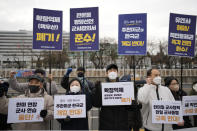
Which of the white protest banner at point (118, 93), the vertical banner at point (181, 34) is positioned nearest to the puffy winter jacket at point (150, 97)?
the white protest banner at point (118, 93)

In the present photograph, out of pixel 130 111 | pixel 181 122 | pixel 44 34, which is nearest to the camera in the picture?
pixel 181 122

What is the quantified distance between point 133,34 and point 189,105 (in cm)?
262

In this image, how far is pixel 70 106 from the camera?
327 centimetres

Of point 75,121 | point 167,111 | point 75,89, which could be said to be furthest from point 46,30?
point 167,111

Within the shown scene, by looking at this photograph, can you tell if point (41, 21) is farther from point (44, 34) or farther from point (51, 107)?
point (51, 107)

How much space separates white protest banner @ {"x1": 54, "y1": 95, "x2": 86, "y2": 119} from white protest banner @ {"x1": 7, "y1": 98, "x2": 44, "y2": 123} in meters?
0.32

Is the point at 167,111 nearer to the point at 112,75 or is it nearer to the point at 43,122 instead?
the point at 112,75

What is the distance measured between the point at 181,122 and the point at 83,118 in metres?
2.05

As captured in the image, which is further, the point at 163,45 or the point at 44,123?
the point at 163,45

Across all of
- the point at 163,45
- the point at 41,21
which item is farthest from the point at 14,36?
the point at 41,21

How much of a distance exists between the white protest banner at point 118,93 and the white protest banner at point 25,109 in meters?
1.34

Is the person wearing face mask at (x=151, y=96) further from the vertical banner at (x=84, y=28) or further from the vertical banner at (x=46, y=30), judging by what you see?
the vertical banner at (x=46, y=30)

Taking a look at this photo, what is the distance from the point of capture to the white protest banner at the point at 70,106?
321cm

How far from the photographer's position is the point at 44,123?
127 inches
